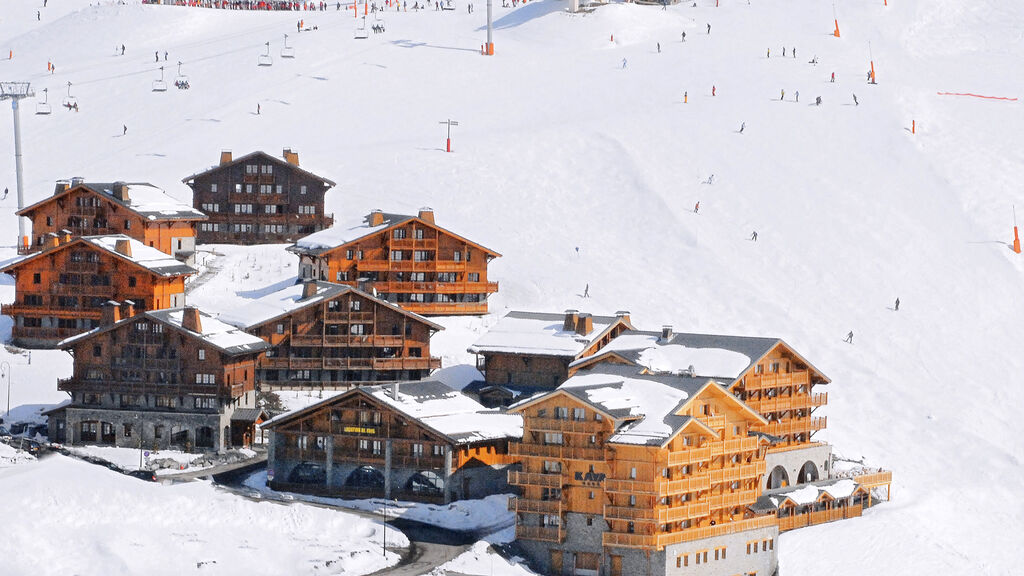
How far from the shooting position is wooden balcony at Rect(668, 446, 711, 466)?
249ft

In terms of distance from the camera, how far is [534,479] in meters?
77.9

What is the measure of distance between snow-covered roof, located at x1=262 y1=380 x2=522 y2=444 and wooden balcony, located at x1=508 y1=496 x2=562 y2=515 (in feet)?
16.3

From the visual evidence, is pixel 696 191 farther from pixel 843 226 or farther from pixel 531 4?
pixel 531 4

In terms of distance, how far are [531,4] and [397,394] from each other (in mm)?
84660

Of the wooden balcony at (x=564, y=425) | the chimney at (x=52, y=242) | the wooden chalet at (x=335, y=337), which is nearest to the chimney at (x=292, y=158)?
the chimney at (x=52, y=242)

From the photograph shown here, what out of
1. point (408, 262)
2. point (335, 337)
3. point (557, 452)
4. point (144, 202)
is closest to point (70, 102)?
point (144, 202)

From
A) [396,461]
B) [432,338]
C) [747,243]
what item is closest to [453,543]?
A: [396,461]

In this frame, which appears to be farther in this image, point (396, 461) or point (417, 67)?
point (417, 67)

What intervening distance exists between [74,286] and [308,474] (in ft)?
63.7

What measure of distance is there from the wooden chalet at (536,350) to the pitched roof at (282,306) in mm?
3283

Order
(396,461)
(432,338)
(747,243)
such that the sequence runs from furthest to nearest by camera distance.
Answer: (747,243) < (432,338) < (396,461)

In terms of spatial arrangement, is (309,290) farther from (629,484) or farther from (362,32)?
(362,32)

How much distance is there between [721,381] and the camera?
279 feet

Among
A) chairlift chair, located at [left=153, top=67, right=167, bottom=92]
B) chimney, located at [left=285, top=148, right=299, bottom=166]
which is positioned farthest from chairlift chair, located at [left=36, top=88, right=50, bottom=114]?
chimney, located at [left=285, top=148, right=299, bottom=166]
